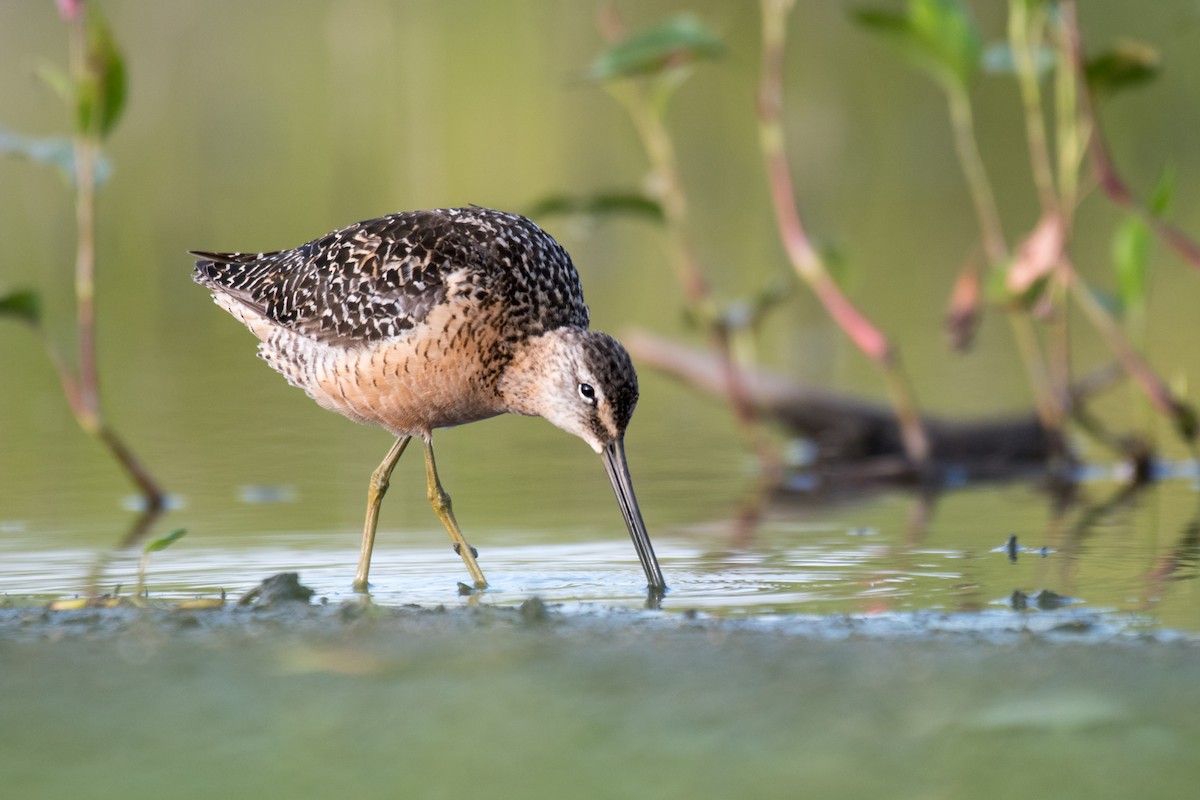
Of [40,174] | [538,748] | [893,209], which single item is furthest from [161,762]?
[40,174]

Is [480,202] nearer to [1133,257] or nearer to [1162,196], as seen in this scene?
[1133,257]

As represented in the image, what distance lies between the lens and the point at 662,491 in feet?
21.1

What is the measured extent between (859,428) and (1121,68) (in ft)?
5.83

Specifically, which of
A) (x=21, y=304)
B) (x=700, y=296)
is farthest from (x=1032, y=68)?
(x=21, y=304)

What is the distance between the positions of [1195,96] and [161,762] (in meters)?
15.2

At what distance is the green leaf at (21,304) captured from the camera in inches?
240

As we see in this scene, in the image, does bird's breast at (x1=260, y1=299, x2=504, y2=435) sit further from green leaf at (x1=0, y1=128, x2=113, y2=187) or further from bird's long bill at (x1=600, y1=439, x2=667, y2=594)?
green leaf at (x1=0, y1=128, x2=113, y2=187)

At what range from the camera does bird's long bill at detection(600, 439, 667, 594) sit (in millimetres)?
4684

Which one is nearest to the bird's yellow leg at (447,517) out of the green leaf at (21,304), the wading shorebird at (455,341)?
the wading shorebird at (455,341)

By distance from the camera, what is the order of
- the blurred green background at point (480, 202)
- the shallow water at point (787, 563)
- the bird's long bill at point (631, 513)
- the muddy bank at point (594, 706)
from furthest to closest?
the blurred green background at point (480, 202) < the bird's long bill at point (631, 513) < the shallow water at point (787, 563) < the muddy bank at point (594, 706)

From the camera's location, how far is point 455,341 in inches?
196

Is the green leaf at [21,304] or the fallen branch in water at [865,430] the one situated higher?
the green leaf at [21,304]

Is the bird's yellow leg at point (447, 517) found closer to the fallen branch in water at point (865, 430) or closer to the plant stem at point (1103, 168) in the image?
the fallen branch in water at point (865, 430)

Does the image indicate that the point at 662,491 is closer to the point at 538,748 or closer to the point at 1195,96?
the point at 538,748
